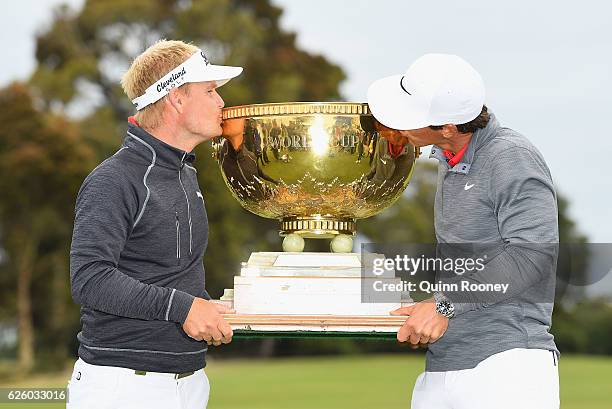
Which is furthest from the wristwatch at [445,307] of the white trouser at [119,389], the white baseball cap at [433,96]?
the white trouser at [119,389]

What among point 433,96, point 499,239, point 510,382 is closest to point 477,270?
point 499,239

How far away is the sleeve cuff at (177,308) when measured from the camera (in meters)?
2.87

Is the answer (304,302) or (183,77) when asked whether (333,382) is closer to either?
(304,302)

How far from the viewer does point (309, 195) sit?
11.1ft

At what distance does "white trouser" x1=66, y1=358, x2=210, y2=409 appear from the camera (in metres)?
2.93

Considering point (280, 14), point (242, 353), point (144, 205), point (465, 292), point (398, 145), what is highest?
point (280, 14)

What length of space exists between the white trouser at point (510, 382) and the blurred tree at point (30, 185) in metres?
16.7

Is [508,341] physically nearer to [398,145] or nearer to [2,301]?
[398,145]

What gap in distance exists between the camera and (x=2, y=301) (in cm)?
1928

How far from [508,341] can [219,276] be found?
17.5m

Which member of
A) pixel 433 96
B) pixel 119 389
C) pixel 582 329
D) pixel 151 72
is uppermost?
pixel 151 72

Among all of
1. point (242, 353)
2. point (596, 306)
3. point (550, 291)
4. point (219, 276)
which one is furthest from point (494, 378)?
point (596, 306)

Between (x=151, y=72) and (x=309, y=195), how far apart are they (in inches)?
27.1

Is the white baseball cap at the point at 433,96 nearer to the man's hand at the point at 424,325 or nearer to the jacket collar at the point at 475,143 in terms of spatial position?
the jacket collar at the point at 475,143
